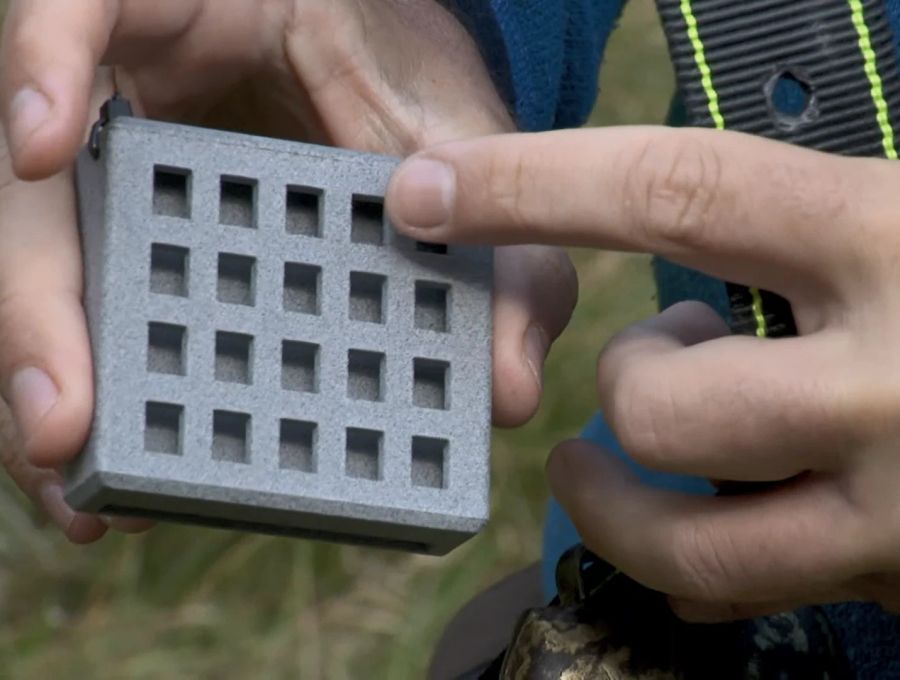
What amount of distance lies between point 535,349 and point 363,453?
0.13 m

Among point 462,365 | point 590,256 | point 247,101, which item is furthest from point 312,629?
point 462,365

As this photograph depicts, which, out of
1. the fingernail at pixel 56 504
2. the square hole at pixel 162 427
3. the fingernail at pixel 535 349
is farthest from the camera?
the fingernail at pixel 56 504

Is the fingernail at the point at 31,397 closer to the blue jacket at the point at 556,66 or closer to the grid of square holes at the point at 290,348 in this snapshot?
the grid of square holes at the point at 290,348

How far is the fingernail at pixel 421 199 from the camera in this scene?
729mm

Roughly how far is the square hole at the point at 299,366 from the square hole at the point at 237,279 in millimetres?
25

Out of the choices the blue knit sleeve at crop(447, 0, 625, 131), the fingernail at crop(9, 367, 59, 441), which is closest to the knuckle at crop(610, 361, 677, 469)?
the fingernail at crop(9, 367, 59, 441)

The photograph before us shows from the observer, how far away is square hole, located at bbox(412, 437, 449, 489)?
72cm

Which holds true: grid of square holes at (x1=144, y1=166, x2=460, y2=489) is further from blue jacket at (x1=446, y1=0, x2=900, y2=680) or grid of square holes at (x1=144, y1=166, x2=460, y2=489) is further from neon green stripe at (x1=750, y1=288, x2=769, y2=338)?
blue jacket at (x1=446, y1=0, x2=900, y2=680)

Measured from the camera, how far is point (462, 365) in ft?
2.42

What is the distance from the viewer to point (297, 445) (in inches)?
27.8

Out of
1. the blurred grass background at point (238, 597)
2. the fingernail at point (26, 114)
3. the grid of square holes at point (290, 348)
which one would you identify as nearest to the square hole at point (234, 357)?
the grid of square holes at point (290, 348)

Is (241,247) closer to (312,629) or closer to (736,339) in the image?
(736,339)

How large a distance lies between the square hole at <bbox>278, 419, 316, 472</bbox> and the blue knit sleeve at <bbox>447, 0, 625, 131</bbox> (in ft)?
1.37

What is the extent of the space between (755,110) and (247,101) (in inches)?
13.7
